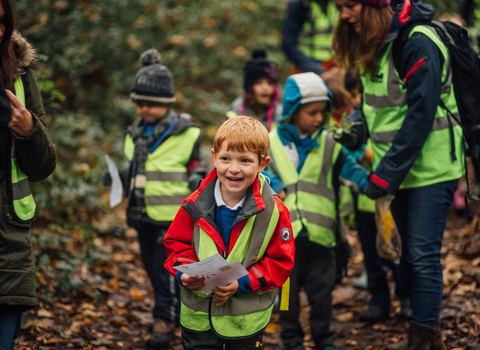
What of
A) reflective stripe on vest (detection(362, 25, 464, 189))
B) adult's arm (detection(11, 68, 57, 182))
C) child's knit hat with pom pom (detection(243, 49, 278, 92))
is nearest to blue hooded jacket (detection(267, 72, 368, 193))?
reflective stripe on vest (detection(362, 25, 464, 189))

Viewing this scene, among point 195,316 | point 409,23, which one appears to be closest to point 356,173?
point 409,23

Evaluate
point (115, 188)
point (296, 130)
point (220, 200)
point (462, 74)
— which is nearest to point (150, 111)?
point (115, 188)

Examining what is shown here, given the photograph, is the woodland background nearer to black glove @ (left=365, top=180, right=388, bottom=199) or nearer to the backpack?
black glove @ (left=365, top=180, right=388, bottom=199)

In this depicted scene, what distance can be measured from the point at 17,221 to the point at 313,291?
2302 millimetres

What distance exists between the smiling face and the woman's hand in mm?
2388

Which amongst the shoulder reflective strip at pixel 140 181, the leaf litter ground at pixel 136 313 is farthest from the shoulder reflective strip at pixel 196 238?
the leaf litter ground at pixel 136 313

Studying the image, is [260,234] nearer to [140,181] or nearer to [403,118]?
[403,118]

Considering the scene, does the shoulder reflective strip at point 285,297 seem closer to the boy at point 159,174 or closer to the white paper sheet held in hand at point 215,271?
the white paper sheet held in hand at point 215,271

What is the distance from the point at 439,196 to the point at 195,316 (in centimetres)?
191

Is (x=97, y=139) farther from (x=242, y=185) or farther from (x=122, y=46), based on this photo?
(x=242, y=185)

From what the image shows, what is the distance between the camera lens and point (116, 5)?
26.9 ft

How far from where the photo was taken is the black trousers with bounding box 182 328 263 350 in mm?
2643

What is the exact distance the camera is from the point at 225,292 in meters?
2.50

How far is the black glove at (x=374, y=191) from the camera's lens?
3377 mm
